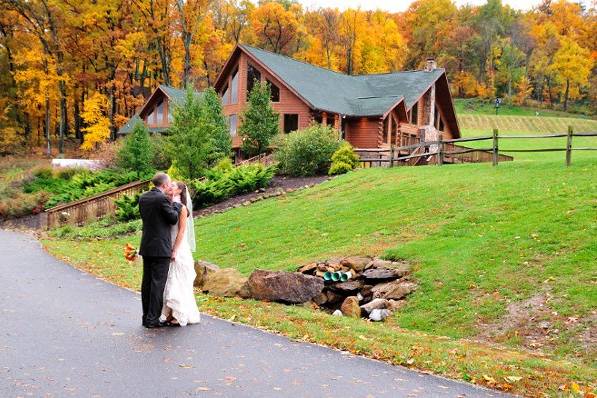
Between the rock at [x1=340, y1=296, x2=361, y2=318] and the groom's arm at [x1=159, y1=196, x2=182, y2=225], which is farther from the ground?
the groom's arm at [x1=159, y1=196, x2=182, y2=225]

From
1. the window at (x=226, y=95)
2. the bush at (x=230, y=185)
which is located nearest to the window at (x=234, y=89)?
the window at (x=226, y=95)

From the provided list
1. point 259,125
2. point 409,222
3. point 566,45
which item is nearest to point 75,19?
point 259,125

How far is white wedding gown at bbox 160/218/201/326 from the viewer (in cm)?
798

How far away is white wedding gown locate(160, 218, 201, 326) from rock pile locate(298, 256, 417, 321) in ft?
12.0

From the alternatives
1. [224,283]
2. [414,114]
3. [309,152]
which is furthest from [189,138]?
[414,114]

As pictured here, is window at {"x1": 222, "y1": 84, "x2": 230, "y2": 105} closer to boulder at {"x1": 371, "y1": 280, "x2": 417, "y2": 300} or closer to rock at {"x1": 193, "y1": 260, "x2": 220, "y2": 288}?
rock at {"x1": 193, "y1": 260, "x2": 220, "y2": 288}

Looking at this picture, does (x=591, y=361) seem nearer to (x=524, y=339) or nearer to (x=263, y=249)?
(x=524, y=339)

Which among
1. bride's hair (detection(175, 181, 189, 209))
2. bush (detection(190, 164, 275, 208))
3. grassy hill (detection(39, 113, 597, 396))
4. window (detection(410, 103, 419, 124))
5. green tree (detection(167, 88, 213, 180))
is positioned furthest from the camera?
window (detection(410, 103, 419, 124))

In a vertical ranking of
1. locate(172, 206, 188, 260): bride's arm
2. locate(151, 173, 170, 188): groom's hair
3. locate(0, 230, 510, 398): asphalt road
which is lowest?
locate(0, 230, 510, 398): asphalt road

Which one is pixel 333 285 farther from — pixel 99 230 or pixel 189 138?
pixel 189 138

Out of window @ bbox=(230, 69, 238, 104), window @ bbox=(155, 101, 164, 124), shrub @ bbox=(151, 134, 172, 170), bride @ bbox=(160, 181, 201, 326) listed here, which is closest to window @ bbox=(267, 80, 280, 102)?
window @ bbox=(230, 69, 238, 104)

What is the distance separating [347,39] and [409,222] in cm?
6299

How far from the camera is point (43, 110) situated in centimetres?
5597

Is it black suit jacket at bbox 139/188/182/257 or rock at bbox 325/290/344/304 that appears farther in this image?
rock at bbox 325/290/344/304
